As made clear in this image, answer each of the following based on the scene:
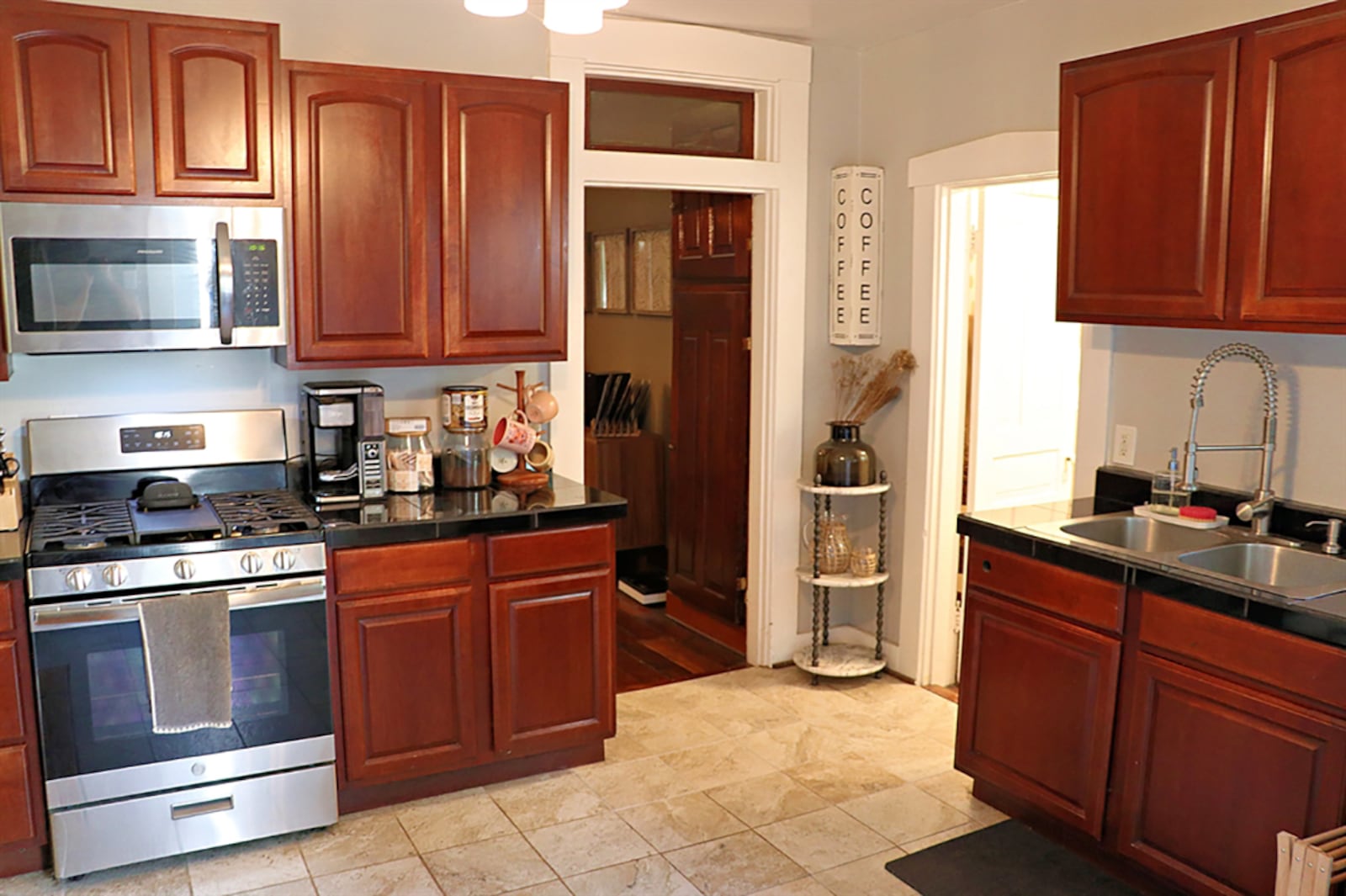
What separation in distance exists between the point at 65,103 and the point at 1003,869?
322 centimetres

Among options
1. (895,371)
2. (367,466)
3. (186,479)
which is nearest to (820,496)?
(895,371)

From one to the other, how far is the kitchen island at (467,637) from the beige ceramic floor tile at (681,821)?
0.35 metres

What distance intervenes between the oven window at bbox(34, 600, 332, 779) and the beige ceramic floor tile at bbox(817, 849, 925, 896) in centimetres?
145

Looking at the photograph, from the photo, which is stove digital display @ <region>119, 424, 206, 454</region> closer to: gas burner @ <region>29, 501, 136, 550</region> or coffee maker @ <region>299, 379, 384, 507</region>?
gas burner @ <region>29, 501, 136, 550</region>

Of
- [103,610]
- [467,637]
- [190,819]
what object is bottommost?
[190,819]

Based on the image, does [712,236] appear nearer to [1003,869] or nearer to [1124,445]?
[1124,445]

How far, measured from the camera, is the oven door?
280 cm

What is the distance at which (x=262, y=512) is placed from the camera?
3236mm

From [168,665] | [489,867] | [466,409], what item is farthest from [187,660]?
[466,409]

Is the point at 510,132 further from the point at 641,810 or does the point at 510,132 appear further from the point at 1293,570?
the point at 1293,570

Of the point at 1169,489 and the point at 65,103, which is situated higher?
the point at 65,103

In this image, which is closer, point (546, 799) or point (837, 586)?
point (546, 799)

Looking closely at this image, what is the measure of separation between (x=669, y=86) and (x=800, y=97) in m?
0.54

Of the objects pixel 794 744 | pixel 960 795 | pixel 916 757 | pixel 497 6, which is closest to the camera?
pixel 497 6
